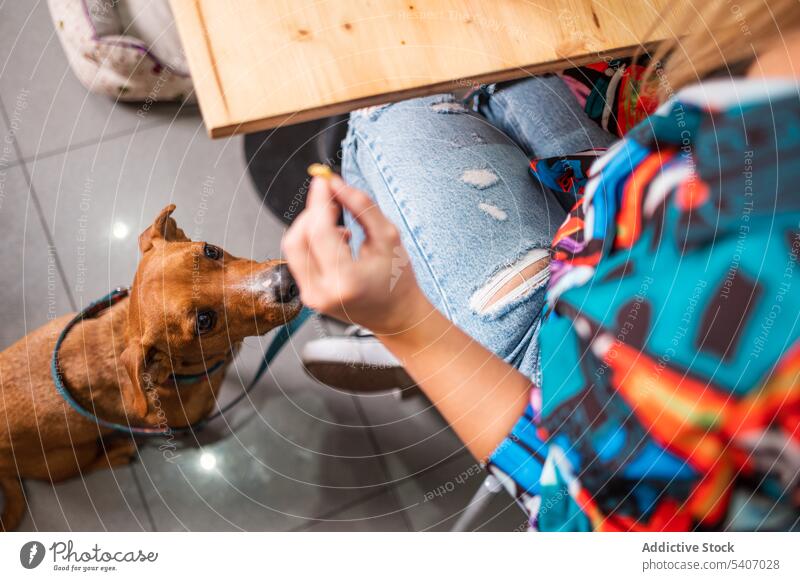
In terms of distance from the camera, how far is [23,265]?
44 cm

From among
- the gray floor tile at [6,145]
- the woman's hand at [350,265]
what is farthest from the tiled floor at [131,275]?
the woman's hand at [350,265]

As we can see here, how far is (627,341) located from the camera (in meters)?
0.39

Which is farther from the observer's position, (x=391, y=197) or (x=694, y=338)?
(x=391, y=197)

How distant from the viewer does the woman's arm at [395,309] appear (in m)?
0.39

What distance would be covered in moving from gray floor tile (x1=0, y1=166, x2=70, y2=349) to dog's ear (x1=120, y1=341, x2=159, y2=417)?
7 cm

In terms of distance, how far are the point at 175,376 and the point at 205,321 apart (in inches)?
3.7

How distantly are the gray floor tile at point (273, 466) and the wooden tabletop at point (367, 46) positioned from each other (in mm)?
259

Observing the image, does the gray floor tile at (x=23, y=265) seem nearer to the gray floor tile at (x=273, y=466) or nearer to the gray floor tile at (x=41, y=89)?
the gray floor tile at (x=41, y=89)

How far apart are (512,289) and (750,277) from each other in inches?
9.5
